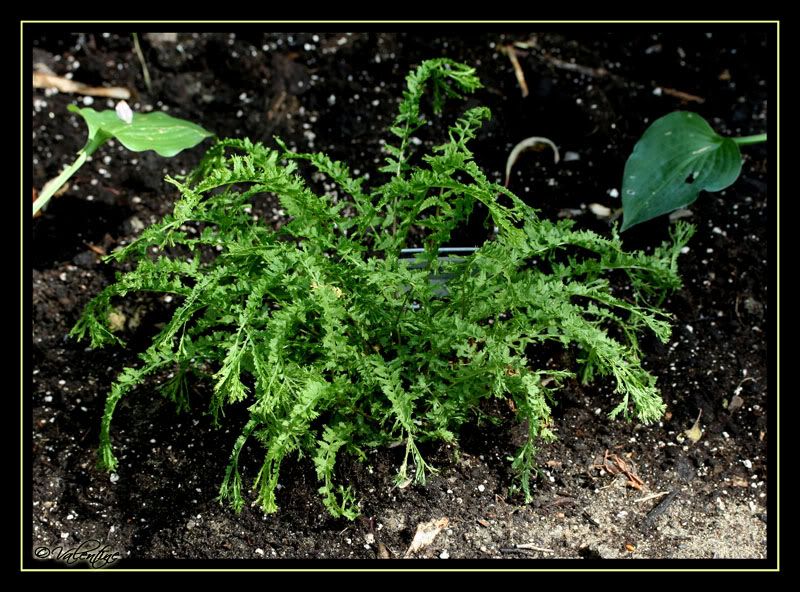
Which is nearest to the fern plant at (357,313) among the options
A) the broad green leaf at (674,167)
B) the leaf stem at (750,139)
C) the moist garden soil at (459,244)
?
the moist garden soil at (459,244)

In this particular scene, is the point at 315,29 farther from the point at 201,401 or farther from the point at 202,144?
the point at 201,401

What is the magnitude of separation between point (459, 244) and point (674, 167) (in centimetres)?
44

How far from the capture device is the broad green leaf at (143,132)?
140 cm

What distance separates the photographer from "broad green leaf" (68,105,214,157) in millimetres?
1403

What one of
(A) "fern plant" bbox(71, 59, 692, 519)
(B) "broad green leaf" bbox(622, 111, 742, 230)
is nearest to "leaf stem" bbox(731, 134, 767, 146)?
(B) "broad green leaf" bbox(622, 111, 742, 230)

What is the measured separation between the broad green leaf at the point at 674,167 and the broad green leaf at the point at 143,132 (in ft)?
2.66

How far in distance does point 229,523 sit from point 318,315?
39 centimetres

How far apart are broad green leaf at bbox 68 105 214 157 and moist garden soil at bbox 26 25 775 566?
0.22 metres

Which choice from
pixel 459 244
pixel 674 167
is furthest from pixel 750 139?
pixel 459 244

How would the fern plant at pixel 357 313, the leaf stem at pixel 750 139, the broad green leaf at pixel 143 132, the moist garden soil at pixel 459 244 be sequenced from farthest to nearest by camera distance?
the leaf stem at pixel 750 139 < the broad green leaf at pixel 143 132 < the moist garden soil at pixel 459 244 < the fern plant at pixel 357 313

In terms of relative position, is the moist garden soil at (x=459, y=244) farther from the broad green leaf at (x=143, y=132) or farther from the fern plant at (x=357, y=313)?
the broad green leaf at (x=143, y=132)

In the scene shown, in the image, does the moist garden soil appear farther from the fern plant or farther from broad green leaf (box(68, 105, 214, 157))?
broad green leaf (box(68, 105, 214, 157))

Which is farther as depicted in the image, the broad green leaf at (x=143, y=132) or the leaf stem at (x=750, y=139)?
the leaf stem at (x=750, y=139)
